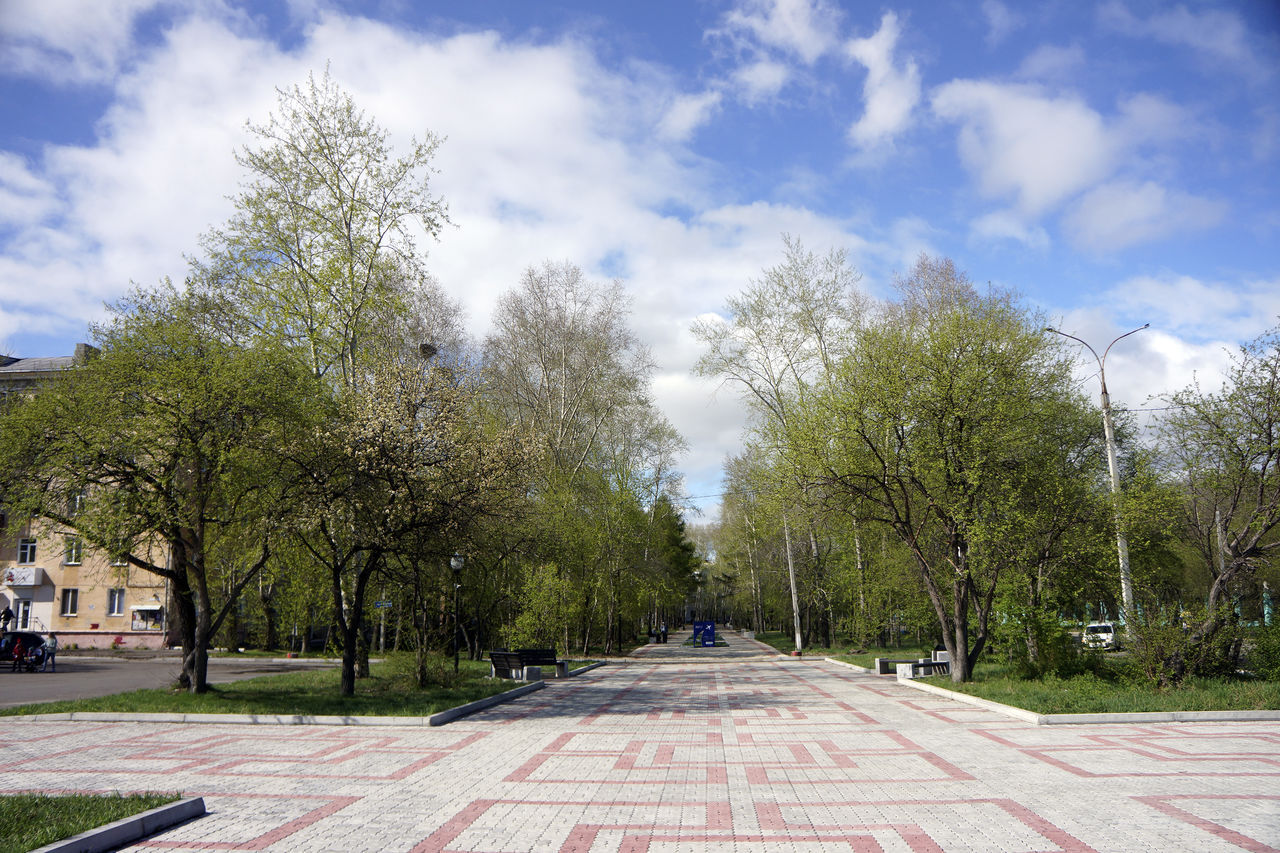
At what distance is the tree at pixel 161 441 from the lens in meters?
13.6

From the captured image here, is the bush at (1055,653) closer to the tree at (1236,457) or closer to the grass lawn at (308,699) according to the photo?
the tree at (1236,457)

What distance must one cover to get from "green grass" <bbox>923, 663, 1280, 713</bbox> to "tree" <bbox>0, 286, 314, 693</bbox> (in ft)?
47.5

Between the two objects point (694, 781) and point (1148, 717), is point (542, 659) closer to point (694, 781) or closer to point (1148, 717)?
point (694, 781)

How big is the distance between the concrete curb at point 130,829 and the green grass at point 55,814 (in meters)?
0.13

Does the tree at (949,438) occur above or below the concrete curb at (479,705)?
above

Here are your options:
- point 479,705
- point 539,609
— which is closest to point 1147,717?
point 479,705

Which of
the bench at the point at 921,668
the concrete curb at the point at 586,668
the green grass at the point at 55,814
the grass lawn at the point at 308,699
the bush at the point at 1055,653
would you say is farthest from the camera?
the concrete curb at the point at 586,668

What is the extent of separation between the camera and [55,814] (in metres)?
6.50

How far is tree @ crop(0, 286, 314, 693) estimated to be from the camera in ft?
44.5

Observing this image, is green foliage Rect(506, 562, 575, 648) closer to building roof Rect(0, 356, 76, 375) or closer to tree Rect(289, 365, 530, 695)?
tree Rect(289, 365, 530, 695)

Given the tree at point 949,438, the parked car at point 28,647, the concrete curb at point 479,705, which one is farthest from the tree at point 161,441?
the parked car at point 28,647

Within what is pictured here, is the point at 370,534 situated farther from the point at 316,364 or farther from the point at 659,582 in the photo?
the point at 659,582

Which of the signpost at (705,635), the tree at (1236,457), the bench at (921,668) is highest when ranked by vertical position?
the tree at (1236,457)

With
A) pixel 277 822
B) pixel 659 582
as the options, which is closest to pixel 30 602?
pixel 659 582
